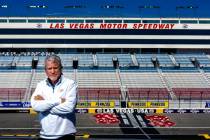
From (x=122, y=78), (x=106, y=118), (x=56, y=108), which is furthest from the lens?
(x=122, y=78)

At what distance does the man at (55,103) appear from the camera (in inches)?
227

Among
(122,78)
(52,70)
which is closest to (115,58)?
(122,78)

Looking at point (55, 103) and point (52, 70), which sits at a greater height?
Result: point (52, 70)

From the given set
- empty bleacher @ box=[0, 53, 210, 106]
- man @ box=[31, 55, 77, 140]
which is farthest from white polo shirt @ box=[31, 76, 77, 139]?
empty bleacher @ box=[0, 53, 210, 106]

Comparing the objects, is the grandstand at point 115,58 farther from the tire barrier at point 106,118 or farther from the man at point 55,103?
the man at point 55,103

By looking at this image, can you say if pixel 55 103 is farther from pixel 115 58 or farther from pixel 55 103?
pixel 115 58

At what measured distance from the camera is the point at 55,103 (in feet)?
18.9

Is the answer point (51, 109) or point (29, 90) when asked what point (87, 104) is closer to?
point (29, 90)

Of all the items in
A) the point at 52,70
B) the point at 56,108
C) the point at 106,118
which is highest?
the point at 52,70

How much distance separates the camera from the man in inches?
227

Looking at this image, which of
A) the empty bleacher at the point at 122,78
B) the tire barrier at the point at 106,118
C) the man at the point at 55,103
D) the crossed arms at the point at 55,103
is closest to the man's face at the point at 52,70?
the man at the point at 55,103

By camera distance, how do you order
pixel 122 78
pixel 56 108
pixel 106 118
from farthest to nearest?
pixel 122 78, pixel 106 118, pixel 56 108

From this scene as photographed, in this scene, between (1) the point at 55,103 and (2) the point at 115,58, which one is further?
(2) the point at 115,58

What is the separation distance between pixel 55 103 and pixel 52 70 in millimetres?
357
